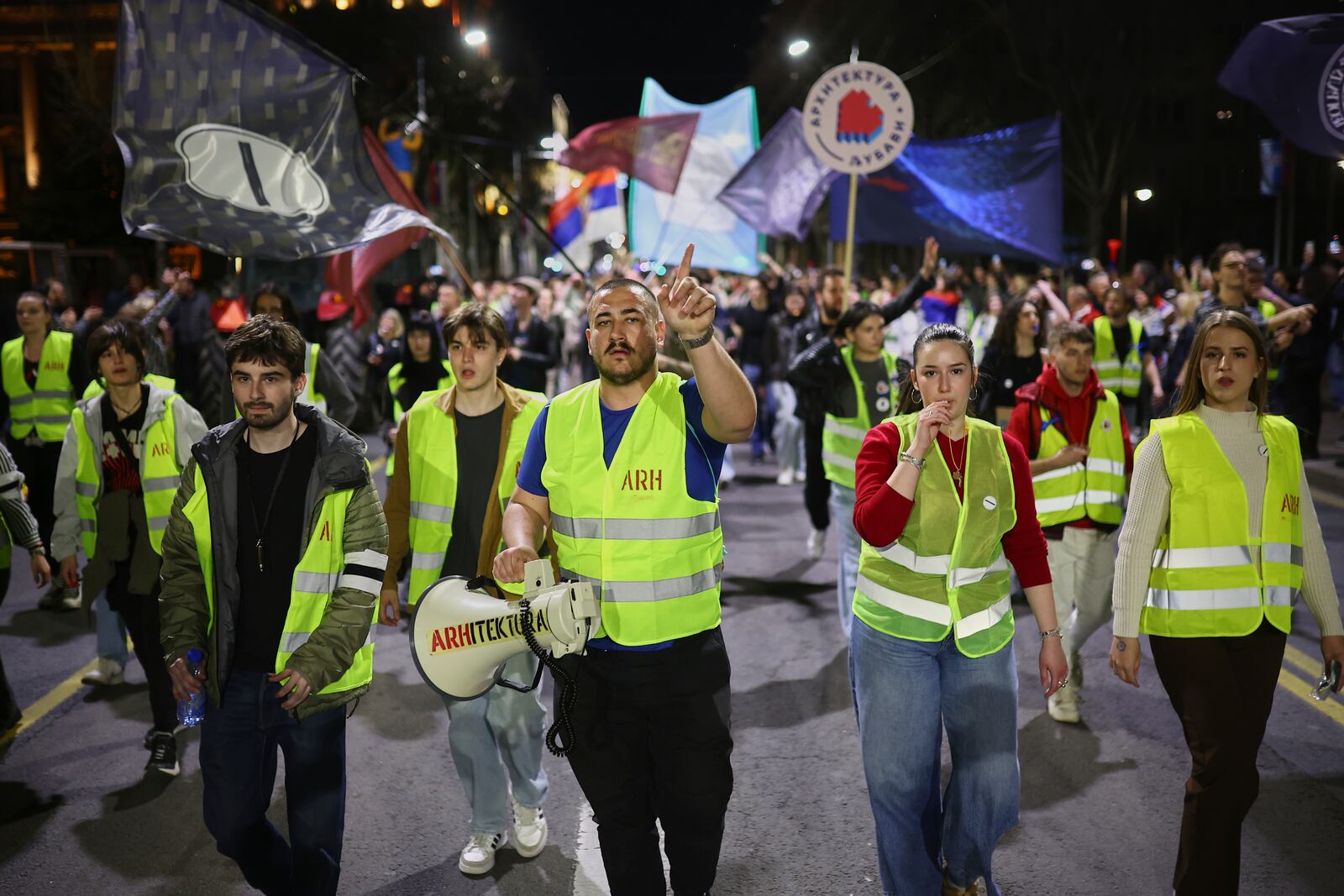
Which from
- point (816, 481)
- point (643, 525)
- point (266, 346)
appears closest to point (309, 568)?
point (266, 346)

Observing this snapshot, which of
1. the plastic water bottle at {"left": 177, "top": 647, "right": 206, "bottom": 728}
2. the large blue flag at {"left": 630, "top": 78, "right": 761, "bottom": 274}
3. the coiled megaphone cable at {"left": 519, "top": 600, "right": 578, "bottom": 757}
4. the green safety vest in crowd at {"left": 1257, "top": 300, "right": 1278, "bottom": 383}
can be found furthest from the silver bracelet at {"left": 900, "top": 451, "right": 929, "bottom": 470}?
the large blue flag at {"left": 630, "top": 78, "right": 761, "bottom": 274}

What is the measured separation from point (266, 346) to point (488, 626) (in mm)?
1187

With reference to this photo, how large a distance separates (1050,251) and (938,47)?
85.1ft

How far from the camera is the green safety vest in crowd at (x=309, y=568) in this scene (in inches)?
143

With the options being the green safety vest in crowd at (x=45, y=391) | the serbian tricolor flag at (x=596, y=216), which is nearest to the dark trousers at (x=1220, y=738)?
the green safety vest in crowd at (x=45, y=391)

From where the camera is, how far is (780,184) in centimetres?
1333

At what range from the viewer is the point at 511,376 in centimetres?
905

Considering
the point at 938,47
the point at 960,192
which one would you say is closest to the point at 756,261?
the point at 960,192

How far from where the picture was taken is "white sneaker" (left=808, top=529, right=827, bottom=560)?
9316mm

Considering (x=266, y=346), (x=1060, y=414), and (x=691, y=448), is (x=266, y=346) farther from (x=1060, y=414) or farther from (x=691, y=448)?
(x=1060, y=414)

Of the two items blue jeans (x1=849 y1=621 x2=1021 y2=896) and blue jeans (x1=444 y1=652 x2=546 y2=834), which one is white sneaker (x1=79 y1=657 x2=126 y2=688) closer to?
blue jeans (x1=444 y1=652 x2=546 y2=834)

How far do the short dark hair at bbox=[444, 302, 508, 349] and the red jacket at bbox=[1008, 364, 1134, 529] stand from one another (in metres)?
2.68

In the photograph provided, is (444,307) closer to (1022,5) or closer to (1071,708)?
(1071,708)

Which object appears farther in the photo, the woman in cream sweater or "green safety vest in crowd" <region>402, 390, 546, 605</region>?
"green safety vest in crowd" <region>402, 390, 546, 605</region>
